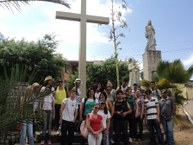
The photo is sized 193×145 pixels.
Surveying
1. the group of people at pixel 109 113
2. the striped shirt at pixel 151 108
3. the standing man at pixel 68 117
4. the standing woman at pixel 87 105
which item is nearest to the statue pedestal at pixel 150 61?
the group of people at pixel 109 113

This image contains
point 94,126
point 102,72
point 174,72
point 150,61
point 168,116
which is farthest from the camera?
point 102,72

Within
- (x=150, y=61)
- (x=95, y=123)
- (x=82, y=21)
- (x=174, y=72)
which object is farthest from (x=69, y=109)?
(x=150, y=61)

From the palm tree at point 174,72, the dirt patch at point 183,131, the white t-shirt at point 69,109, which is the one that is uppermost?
the palm tree at point 174,72

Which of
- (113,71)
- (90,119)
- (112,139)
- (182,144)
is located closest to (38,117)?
(90,119)

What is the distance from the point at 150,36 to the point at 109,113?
13883 millimetres

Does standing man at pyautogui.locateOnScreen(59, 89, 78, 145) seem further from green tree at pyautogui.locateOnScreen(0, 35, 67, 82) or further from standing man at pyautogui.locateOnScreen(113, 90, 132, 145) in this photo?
green tree at pyautogui.locateOnScreen(0, 35, 67, 82)

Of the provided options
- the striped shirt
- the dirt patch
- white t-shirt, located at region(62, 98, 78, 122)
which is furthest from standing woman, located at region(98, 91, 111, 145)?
the dirt patch

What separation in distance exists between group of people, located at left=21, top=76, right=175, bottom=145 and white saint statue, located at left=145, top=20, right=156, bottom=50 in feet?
36.6

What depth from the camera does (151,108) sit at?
855 cm

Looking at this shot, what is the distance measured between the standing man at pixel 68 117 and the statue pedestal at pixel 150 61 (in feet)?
38.1

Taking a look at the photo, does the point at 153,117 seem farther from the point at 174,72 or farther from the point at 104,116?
the point at 174,72

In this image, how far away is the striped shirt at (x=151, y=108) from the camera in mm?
8492

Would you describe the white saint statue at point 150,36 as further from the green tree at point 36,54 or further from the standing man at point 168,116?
the standing man at point 168,116

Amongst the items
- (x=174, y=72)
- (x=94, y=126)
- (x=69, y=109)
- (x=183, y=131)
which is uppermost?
(x=174, y=72)
